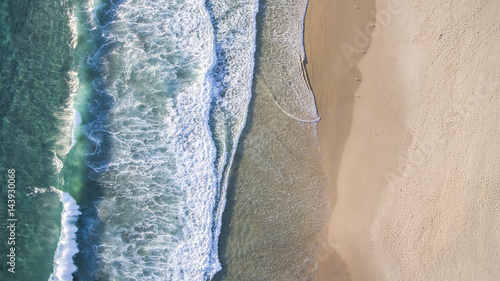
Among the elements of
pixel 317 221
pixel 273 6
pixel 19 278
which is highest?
pixel 273 6

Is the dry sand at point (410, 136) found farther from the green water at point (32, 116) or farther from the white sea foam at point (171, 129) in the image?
the green water at point (32, 116)

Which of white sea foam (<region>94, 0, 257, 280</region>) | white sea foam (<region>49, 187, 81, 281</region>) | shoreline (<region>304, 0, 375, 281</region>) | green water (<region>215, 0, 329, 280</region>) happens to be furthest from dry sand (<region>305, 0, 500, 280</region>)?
white sea foam (<region>49, 187, 81, 281</region>)

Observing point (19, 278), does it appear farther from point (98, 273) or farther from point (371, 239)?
point (371, 239)

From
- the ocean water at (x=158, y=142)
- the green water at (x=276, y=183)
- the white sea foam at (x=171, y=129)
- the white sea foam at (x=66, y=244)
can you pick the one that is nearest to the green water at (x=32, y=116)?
the ocean water at (x=158, y=142)

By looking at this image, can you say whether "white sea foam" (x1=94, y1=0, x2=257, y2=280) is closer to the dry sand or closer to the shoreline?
the shoreline

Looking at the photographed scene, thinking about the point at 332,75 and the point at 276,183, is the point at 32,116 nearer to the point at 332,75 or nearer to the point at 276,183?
the point at 276,183

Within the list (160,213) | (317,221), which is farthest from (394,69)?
(160,213)
